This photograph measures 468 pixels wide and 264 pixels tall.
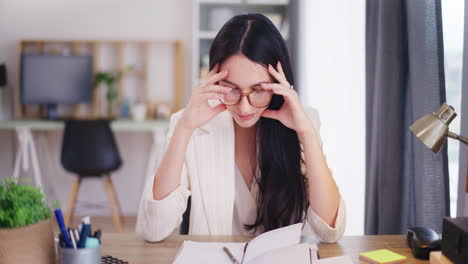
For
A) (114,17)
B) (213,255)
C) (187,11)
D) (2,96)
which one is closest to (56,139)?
(2,96)

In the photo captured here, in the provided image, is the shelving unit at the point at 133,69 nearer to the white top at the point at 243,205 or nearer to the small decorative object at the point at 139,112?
the small decorative object at the point at 139,112

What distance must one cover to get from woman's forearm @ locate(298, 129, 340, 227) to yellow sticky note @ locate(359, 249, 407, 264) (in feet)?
0.63

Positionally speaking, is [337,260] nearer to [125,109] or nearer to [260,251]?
[260,251]

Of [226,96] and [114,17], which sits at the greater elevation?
[114,17]

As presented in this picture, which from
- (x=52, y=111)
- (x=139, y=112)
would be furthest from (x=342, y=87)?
(x=52, y=111)

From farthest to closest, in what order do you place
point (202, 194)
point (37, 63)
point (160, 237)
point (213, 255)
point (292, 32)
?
1. point (37, 63)
2. point (292, 32)
3. point (202, 194)
4. point (160, 237)
5. point (213, 255)

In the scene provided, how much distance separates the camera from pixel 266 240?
100 centimetres

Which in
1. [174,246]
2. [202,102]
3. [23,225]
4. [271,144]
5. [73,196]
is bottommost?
[73,196]

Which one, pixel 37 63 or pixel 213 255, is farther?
pixel 37 63

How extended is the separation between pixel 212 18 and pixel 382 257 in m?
3.10

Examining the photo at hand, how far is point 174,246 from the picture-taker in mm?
1090

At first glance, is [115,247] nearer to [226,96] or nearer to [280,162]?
[226,96]

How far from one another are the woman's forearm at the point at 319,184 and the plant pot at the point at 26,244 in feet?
2.13

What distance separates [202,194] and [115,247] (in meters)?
0.38
